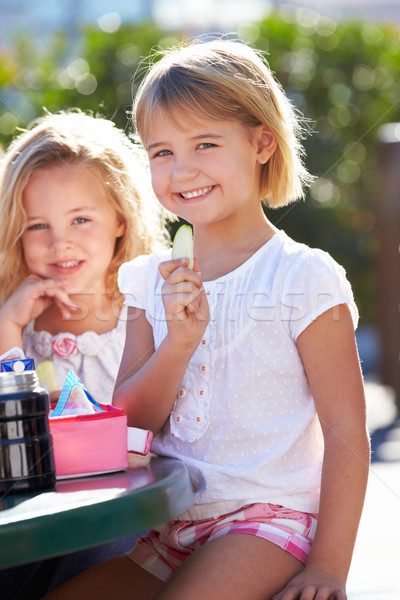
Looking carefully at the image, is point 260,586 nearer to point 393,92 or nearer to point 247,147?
point 247,147

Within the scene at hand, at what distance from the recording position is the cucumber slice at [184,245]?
2117 millimetres

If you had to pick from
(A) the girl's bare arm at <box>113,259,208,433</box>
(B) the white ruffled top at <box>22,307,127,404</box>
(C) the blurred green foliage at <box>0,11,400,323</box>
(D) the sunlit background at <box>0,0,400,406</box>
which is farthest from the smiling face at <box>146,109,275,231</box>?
(C) the blurred green foliage at <box>0,11,400,323</box>

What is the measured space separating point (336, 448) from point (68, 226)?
1.43 meters

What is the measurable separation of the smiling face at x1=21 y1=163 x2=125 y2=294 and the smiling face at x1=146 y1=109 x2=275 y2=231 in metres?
0.73

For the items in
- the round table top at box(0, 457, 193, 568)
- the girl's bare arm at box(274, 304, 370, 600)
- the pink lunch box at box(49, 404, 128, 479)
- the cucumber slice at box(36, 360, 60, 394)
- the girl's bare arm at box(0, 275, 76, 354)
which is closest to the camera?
the round table top at box(0, 457, 193, 568)

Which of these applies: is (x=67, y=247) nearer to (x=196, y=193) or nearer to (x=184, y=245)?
(x=196, y=193)

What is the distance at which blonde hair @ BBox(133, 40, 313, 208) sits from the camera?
7.61ft

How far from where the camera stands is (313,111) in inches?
412

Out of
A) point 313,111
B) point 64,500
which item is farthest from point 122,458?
point 313,111

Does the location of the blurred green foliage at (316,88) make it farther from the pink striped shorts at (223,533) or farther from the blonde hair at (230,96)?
the pink striped shorts at (223,533)

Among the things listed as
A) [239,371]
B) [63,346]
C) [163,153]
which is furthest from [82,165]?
[239,371]

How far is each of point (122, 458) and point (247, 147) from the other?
975 millimetres

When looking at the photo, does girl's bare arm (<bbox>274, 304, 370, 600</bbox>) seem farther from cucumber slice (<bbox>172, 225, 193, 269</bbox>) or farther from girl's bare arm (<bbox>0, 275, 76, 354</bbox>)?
girl's bare arm (<bbox>0, 275, 76, 354</bbox>)

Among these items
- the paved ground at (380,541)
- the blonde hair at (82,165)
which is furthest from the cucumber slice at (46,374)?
the paved ground at (380,541)
